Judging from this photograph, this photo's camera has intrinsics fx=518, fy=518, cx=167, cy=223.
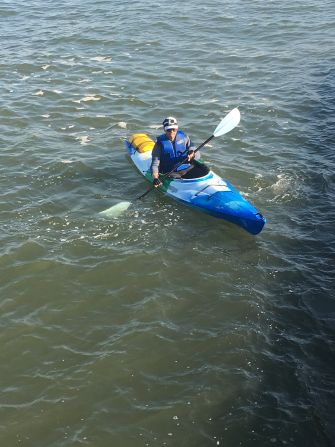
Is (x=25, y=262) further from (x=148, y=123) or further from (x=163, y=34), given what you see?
(x=163, y=34)

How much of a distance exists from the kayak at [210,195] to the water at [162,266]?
28 centimetres

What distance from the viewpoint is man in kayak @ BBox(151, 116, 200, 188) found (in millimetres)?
10742

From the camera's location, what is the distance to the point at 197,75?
674 inches

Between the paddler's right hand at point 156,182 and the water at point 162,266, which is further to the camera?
the paddler's right hand at point 156,182

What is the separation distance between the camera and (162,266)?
916cm

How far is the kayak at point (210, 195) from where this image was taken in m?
9.63

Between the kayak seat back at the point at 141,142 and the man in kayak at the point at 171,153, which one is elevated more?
the man in kayak at the point at 171,153

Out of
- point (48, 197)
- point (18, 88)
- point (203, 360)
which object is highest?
point (18, 88)

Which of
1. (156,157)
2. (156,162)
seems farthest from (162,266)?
(156,157)

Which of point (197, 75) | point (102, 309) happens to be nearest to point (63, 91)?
point (197, 75)

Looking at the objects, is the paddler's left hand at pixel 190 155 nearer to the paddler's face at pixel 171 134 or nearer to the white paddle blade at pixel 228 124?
the paddler's face at pixel 171 134

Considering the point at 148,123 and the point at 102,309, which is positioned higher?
the point at 148,123

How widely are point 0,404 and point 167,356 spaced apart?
2.32 meters

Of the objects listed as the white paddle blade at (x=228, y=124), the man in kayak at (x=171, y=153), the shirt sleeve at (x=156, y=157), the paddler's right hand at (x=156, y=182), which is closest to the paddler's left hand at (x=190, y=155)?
the man in kayak at (x=171, y=153)
